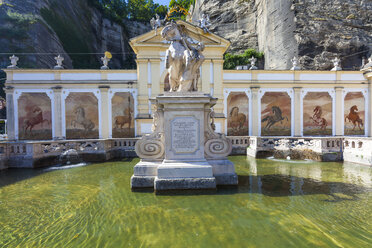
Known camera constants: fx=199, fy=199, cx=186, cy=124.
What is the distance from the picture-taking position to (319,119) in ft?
53.6

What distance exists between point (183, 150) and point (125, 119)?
38.1 feet

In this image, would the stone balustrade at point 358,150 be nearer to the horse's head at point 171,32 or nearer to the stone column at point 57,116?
the horse's head at point 171,32

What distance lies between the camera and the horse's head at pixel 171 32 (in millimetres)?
5559

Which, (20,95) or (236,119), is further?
(236,119)

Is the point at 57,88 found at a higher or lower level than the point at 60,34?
lower

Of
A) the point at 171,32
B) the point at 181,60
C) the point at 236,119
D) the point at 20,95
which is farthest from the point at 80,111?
the point at 181,60

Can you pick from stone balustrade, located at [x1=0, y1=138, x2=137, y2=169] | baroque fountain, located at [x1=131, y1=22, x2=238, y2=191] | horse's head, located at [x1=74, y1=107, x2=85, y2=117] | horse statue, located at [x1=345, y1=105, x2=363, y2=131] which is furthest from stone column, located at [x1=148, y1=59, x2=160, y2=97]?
horse statue, located at [x1=345, y1=105, x2=363, y2=131]

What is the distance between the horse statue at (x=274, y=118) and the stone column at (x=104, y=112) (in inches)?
492

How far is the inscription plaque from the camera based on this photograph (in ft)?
16.9

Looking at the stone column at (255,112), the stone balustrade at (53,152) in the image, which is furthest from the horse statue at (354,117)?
the stone balustrade at (53,152)

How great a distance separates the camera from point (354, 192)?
4914 mm

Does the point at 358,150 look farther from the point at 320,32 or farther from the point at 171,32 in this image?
the point at 320,32

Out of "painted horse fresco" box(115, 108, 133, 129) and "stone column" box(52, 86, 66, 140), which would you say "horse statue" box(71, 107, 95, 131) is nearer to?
"stone column" box(52, 86, 66, 140)

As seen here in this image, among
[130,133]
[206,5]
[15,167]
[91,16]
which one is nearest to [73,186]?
[15,167]
